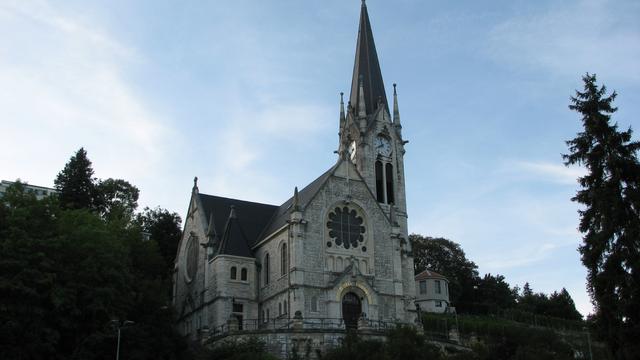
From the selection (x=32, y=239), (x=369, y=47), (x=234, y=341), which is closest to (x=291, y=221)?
(x=234, y=341)

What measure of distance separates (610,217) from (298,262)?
78.5 feet

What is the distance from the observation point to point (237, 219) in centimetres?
6119

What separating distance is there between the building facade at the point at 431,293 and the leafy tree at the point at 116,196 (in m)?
32.8

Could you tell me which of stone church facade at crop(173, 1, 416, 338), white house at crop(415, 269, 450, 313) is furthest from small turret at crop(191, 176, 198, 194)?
white house at crop(415, 269, 450, 313)

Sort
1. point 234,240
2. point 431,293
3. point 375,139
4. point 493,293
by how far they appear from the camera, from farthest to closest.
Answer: point 493,293 → point 431,293 → point 375,139 → point 234,240

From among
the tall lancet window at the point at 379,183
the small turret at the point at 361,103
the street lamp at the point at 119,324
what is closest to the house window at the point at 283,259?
the street lamp at the point at 119,324

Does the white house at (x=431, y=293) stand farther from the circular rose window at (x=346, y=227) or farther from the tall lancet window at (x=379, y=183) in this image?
the circular rose window at (x=346, y=227)

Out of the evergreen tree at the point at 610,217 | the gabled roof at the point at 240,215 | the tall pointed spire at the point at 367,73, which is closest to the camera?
the evergreen tree at the point at 610,217

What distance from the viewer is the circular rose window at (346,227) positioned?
55.6m

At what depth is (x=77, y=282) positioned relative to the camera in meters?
43.7

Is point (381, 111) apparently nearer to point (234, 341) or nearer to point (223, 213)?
point (223, 213)

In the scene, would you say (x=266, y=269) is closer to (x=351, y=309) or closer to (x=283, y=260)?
(x=283, y=260)

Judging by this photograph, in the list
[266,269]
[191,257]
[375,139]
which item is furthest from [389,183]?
[191,257]

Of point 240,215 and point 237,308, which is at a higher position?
point 240,215
